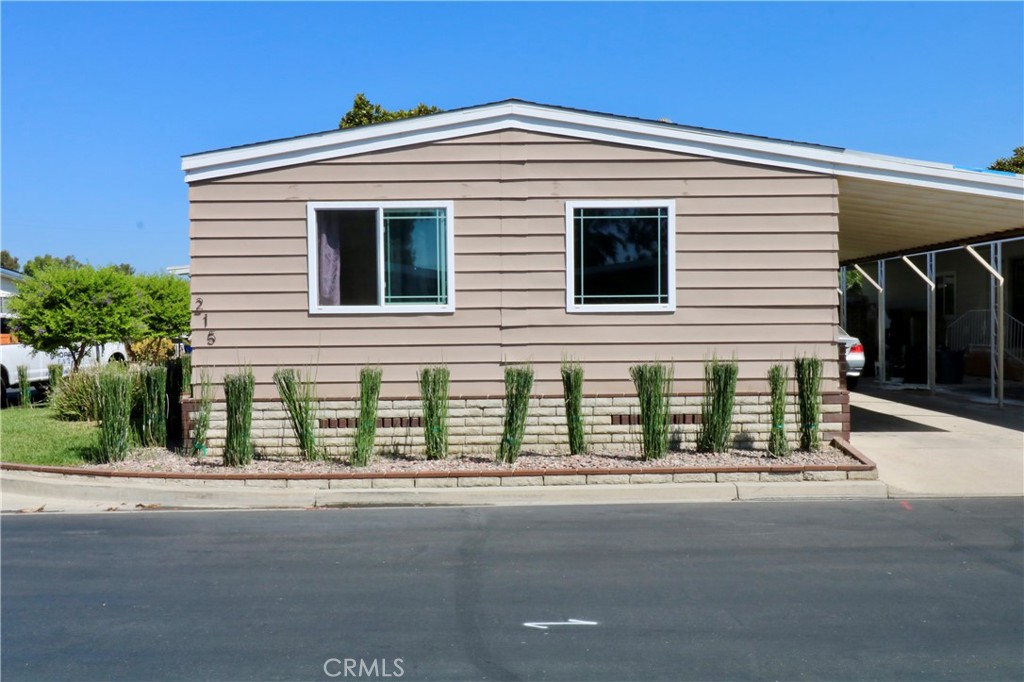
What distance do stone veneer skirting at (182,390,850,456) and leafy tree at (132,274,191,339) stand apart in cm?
955

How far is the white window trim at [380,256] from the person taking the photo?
35.3 ft

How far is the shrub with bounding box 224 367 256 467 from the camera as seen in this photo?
9.80 meters

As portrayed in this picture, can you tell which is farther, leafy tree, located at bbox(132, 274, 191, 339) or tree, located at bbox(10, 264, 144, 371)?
leafy tree, located at bbox(132, 274, 191, 339)

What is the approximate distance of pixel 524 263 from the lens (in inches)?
425

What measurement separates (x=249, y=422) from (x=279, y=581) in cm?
387

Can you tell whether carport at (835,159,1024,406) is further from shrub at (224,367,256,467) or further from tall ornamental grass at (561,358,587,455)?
shrub at (224,367,256,467)

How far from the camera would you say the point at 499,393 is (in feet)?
35.6

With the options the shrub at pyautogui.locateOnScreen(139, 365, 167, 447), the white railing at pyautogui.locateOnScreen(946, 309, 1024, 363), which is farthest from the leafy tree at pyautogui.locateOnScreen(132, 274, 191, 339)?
the white railing at pyautogui.locateOnScreen(946, 309, 1024, 363)

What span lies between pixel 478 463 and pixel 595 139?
3.97m

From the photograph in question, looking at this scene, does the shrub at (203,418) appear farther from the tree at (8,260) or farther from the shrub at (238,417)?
the tree at (8,260)

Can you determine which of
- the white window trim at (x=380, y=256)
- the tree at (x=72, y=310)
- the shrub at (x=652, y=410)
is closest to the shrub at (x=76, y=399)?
the tree at (x=72, y=310)

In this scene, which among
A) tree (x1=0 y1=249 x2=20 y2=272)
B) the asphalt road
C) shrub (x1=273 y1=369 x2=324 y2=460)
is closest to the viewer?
the asphalt road

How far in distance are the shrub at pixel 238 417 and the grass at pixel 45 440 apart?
1889 millimetres

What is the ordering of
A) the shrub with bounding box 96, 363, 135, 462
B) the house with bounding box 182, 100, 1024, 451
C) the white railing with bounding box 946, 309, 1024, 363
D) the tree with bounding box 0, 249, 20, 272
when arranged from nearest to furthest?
the shrub with bounding box 96, 363, 135, 462, the house with bounding box 182, 100, 1024, 451, the white railing with bounding box 946, 309, 1024, 363, the tree with bounding box 0, 249, 20, 272
